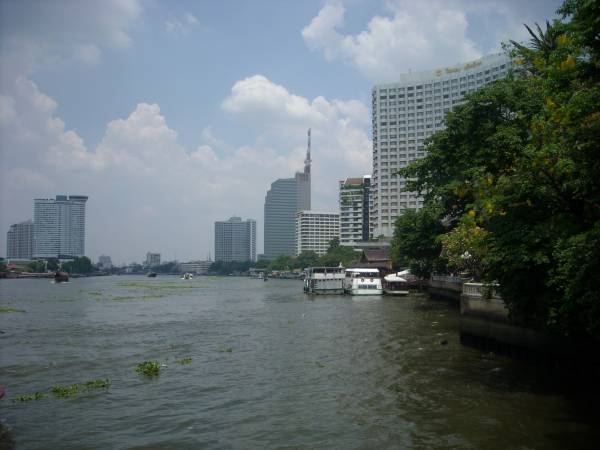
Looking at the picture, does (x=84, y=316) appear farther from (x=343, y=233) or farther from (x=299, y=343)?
(x=343, y=233)

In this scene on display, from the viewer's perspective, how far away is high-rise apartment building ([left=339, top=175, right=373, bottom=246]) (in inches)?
6801

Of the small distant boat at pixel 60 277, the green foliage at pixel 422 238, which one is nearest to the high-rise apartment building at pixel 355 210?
the small distant boat at pixel 60 277

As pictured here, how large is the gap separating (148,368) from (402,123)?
138 metres

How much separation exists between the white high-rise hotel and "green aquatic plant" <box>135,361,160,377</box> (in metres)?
125

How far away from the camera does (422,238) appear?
48500 millimetres

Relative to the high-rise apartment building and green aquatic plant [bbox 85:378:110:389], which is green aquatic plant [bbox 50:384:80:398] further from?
the high-rise apartment building

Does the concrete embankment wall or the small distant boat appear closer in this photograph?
the concrete embankment wall

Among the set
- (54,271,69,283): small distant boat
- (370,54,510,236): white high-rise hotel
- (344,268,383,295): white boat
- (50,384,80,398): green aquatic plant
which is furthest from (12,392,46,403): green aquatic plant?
(370,54,510,236): white high-rise hotel

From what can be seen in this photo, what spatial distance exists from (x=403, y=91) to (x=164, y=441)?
147 metres

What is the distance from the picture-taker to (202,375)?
1877 centimetres

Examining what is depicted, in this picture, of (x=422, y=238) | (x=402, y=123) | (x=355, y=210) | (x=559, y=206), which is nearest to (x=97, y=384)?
(x=559, y=206)


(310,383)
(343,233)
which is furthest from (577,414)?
(343,233)

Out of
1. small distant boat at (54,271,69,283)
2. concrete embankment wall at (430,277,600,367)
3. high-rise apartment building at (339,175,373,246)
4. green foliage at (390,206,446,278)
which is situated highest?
high-rise apartment building at (339,175,373,246)

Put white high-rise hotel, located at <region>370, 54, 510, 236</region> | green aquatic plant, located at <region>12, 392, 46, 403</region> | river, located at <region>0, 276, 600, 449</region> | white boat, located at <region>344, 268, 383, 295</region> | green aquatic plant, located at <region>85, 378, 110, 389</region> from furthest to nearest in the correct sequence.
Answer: white high-rise hotel, located at <region>370, 54, 510, 236</region> < white boat, located at <region>344, 268, 383, 295</region> < green aquatic plant, located at <region>85, 378, 110, 389</region> < green aquatic plant, located at <region>12, 392, 46, 403</region> < river, located at <region>0, 276, 600, 449</region>
